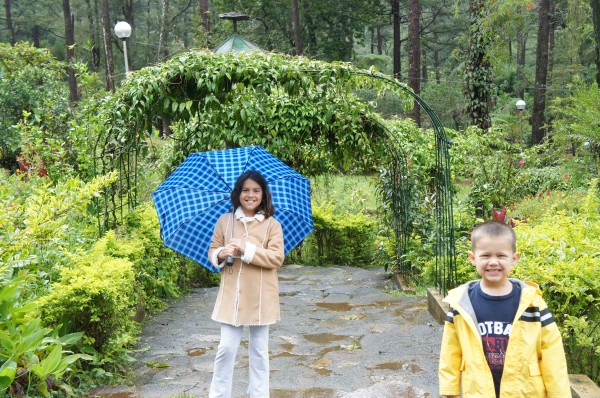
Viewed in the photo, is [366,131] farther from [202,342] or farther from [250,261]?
[250,261]

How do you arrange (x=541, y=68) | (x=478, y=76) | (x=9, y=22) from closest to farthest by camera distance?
(x=478, y=76)
(x=541, y=68)
(x=9, y=22)

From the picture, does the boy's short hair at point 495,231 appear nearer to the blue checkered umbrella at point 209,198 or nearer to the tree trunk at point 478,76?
the blue checkered umbrella at point 209,198

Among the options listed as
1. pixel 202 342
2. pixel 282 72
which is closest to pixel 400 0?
pixel 282 72

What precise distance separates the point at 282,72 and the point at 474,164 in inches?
186

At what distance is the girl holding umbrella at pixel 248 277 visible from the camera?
389 cm

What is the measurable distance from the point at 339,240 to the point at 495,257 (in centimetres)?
943

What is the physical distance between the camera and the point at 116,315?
4.97 meters

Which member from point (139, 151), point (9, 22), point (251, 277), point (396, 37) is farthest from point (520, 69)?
point (251, 277)

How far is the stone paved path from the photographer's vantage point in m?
4.71

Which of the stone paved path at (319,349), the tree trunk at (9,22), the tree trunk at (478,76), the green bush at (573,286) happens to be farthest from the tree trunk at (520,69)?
the green bush at (573,286)

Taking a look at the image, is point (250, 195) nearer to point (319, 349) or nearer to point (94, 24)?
point (319, 349)

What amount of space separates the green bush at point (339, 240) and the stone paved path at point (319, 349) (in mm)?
3088

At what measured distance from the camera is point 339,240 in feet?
39.5

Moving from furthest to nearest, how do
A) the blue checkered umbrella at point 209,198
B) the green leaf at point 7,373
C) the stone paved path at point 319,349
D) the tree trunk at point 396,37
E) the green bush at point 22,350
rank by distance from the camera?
the tree trunk at point 396,37 < the stone paved path at point 319,349 < the blue checkered umbrella at point 209,198 < the green bush at point 22,350 < the green leaf at point 7,373
